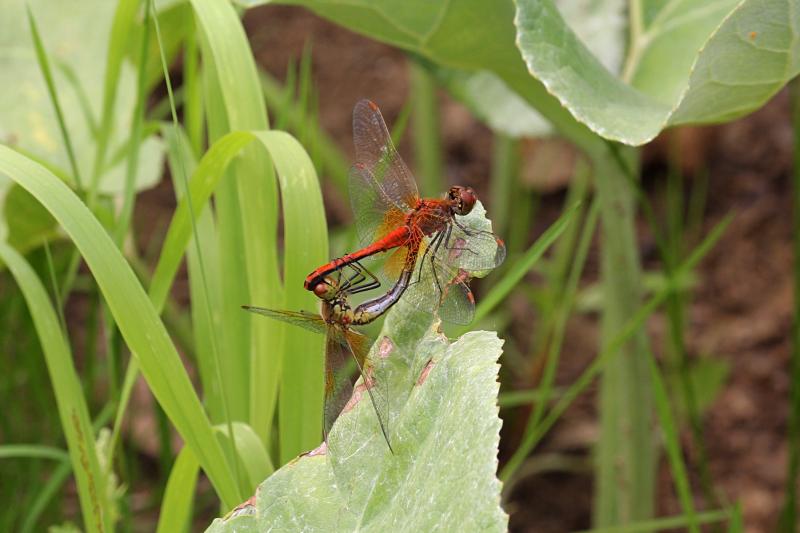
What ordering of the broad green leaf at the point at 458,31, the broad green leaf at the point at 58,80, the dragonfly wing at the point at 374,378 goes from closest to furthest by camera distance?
1. the dragonfly wing at the point at 374,378
2. the broad green leaf at the point at 458,31
3. the broad green leaf at the point at 58,80

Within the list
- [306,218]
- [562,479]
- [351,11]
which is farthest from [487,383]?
[562,479]

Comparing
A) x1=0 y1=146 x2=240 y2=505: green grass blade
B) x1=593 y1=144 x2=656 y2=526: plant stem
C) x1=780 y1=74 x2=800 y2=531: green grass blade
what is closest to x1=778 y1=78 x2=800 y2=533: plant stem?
x1=780 y1=74 x2=800 y2=531: green grass blade

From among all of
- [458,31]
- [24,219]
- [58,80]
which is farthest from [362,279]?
[58,80]

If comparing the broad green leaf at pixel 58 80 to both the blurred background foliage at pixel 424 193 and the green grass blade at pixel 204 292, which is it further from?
the green grass blade at pixel 204 292

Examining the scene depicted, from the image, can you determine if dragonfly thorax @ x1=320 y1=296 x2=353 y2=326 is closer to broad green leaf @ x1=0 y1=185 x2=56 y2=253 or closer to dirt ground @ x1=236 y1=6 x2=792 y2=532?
broad green leaf @ x1=0 y1=185 x2=56 y2=253

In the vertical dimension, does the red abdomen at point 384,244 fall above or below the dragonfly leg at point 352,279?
above

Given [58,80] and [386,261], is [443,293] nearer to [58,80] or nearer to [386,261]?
[386,261]

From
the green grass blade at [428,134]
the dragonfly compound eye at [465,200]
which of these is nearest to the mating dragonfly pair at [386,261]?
the dragonfly compound eye at [465,200]
